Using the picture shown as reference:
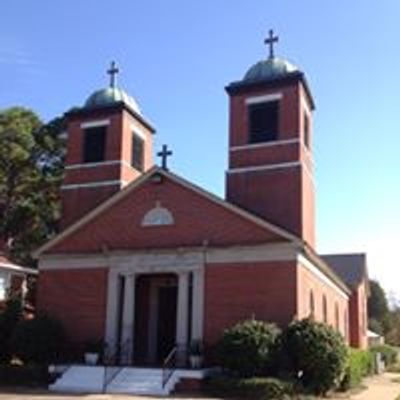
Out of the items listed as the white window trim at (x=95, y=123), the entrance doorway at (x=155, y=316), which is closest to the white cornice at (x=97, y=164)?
the white window trim at (x=95, y=123)

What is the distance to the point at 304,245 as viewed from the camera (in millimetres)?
29312

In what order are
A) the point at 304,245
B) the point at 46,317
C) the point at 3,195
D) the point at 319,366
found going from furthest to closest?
the point at 3,195 < the point at 46,317 < the point at 304,245 < the point at 319,366

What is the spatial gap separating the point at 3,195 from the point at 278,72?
23415 millimetres

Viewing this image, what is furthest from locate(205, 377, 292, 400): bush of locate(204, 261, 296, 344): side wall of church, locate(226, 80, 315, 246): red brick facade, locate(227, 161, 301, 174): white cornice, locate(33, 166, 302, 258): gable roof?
locate(227, 161, 301, 174): white cornice

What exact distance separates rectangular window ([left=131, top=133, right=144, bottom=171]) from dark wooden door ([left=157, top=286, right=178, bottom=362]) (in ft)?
24.8

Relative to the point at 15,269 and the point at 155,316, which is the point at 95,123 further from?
the point at 155,316

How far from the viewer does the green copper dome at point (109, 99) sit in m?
38.2

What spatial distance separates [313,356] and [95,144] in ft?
56.5

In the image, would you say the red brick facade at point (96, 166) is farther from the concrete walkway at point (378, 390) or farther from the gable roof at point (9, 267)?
the concrete walkway at point (378, 390)

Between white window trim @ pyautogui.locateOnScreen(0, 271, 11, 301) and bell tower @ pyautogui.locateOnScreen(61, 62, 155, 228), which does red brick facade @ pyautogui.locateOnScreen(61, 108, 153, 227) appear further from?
white window trim @ pyautogui.locateOnScreen(0, 271, 11, 301)

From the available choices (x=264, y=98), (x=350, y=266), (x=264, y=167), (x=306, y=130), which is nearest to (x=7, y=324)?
(x=264, y=167)

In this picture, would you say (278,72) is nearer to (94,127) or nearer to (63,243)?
(94,127)

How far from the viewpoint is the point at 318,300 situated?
3512 centimetres

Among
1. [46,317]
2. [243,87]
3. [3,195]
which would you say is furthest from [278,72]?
[3,195]
